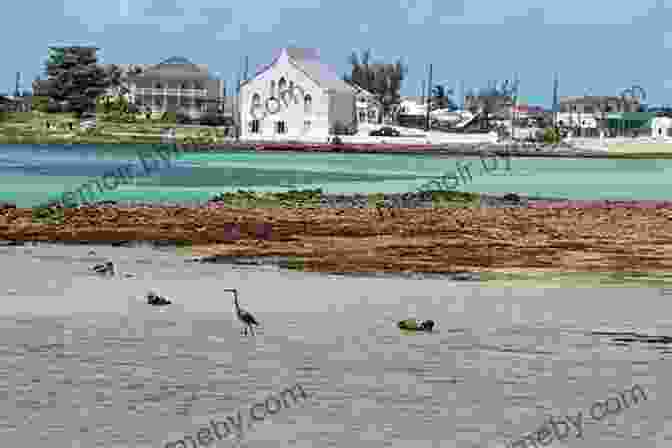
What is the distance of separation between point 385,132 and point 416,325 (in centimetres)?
17002

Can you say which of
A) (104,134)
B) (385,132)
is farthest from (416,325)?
(104,134)

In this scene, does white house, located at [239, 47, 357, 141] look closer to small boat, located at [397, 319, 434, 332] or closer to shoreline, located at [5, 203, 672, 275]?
shoreline, located at [5, 203, 672, 275]

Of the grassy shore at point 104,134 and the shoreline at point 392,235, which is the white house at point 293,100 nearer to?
the grassy shore at point 104,134

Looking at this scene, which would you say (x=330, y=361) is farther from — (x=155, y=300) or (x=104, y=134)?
(x=104, y=134)

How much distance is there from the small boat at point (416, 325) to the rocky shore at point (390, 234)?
9250mm

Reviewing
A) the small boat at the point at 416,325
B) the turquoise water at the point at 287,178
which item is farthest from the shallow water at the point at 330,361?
the turquoise water at the point at 287,178

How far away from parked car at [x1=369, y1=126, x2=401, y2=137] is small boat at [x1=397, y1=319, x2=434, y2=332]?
6576 inches

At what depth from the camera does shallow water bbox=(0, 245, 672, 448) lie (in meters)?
16.1

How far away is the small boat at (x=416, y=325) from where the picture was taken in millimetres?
22516

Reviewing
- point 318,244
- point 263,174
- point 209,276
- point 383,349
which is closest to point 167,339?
point 383,349

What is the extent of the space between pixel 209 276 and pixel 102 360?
11.2 meters

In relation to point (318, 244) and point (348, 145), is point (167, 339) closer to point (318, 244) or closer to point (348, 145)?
point (318, 244)

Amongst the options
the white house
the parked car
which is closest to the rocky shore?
the white house

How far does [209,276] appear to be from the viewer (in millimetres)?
31031
